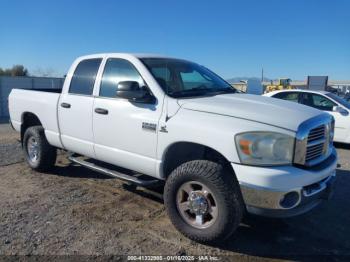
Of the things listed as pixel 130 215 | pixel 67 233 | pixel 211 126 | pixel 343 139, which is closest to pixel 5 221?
pixel 67 233

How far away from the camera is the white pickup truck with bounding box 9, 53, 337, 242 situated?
10.7 ft

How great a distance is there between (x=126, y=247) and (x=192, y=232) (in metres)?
0.71

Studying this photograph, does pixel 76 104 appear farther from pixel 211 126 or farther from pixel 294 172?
pixel 294 172

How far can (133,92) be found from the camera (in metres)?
4.06

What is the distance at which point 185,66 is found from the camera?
5109 mm

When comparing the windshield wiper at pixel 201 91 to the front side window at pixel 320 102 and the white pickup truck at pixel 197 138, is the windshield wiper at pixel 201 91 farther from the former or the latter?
the front side window at pixel 320 102

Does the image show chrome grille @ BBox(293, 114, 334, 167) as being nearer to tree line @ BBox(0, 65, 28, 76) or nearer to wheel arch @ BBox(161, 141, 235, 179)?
wheel arch @ BBox(161, 141, 235, 179)

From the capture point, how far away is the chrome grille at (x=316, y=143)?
3431mm

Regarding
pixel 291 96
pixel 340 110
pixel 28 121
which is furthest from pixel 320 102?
pixel 28 121

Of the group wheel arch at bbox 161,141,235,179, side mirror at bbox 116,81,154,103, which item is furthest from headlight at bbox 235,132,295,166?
side mirror at bbox 116,81,154,103

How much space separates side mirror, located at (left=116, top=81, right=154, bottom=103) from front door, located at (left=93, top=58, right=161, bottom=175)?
0.28ft

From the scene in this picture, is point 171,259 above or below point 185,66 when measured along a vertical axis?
below

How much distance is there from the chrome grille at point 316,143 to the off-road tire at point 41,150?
433 centimetres

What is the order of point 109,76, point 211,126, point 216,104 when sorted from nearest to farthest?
point 211,126
point 216,104
point 109,76
